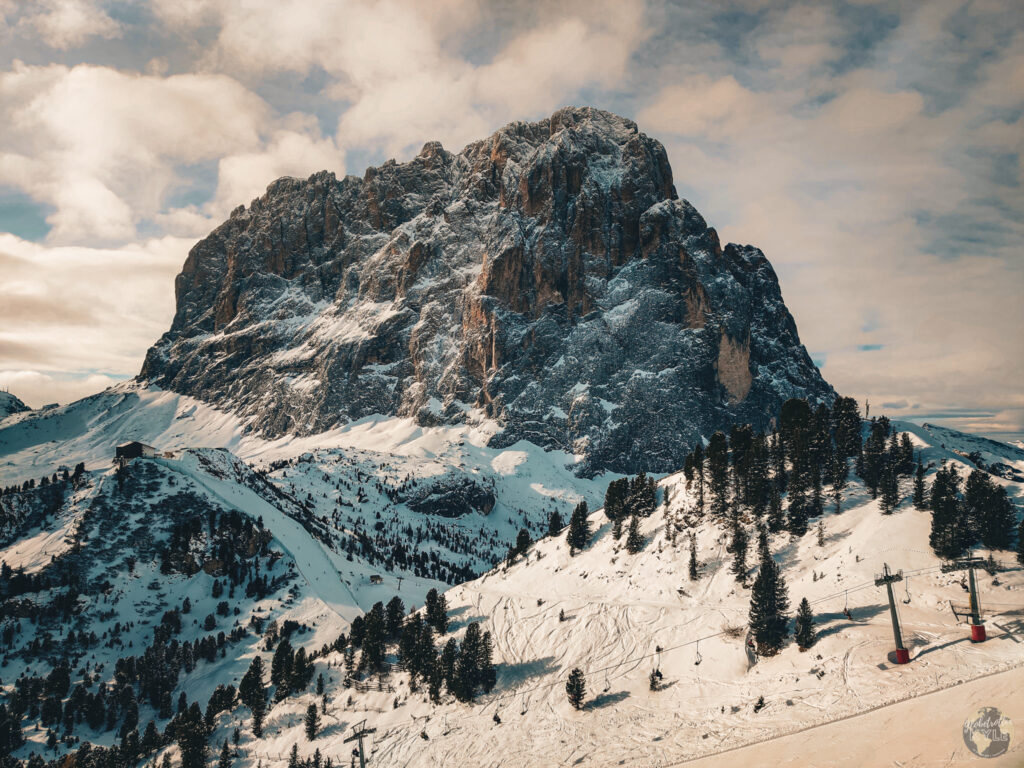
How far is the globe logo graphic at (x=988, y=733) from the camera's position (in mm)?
41531

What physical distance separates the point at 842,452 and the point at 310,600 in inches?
5313

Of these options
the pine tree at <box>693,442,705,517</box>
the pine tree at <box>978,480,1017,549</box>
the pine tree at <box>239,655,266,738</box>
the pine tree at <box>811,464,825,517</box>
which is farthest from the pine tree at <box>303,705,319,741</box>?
the pine tree at <box>978,480,1017,549</box>

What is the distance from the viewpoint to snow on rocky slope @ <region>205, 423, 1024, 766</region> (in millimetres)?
61000

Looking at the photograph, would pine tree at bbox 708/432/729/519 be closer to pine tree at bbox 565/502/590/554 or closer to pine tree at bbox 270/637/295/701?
pine tree at bbox 565/502/590/554

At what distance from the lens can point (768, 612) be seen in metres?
74.9

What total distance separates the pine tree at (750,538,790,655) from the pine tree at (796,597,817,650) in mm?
3196

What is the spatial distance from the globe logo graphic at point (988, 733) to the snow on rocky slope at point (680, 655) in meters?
6.67

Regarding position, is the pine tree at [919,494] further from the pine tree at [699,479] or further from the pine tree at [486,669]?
the pine tree at [486,669]

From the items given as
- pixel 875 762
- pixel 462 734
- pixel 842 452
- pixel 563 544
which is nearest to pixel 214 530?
pixel 563 544

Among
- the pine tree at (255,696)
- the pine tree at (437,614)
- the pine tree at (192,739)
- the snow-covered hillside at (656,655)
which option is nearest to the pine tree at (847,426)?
the snow-covered hillside at (656,655)

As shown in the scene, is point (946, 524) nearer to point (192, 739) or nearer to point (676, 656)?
point (676, 656)

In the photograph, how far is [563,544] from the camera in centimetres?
13275

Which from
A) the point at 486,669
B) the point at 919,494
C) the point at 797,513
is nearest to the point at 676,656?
the point at 486,669

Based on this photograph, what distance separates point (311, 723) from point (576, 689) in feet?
152
